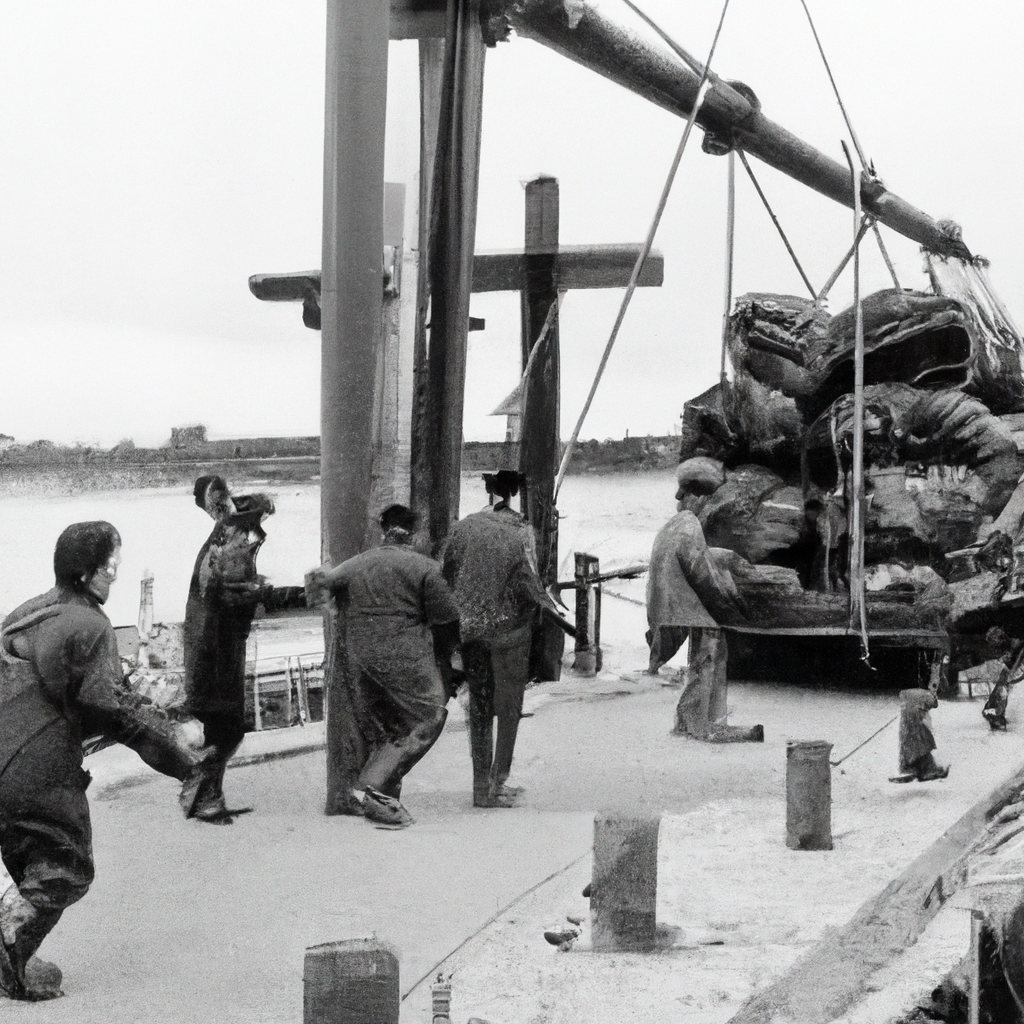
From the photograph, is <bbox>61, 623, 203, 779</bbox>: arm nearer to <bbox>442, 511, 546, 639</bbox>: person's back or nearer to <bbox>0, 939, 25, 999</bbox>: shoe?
<bbox>0, 939, 25, 999</bbox>: shoe

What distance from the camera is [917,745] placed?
7.57m

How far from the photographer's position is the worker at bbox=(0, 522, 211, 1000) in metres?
4.22

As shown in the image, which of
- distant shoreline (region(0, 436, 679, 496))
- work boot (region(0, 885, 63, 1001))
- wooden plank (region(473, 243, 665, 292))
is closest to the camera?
work boot (region(0, 885, 63, 1001))

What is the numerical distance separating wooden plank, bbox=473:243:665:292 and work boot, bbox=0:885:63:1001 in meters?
6.95

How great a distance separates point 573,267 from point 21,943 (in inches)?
281

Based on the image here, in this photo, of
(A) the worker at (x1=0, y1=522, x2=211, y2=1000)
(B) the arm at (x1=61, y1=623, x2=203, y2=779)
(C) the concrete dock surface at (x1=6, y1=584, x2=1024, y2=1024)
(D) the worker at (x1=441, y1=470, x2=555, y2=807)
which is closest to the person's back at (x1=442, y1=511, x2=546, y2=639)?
(D) the worker at (x1=441, y1=470, x2=555, y2=807)

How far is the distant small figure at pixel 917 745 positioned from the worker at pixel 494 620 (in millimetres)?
1743

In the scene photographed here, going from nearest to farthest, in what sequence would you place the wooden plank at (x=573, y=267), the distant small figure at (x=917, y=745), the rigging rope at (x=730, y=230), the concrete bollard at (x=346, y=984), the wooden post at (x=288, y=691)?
the concrete bollard at (x=346, y=984)
the distant small figure at (x=917, y=745)
the wooden post at (x=288, y=691)
the wooden plank at (x=573, y=267)
the rigging rope at (x=730, y=230)

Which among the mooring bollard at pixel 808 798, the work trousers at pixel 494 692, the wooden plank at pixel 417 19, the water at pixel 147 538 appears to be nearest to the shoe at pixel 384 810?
the work trousers at pixel 494 692

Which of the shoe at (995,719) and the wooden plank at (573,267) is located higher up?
the wooden plank at (573,267)

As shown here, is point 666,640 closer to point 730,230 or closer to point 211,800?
point 730,230

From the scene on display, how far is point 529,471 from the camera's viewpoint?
9.88 metres

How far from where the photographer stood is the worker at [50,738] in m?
4.22

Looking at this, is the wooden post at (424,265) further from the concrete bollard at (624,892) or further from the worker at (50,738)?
the worker at (50,738)
